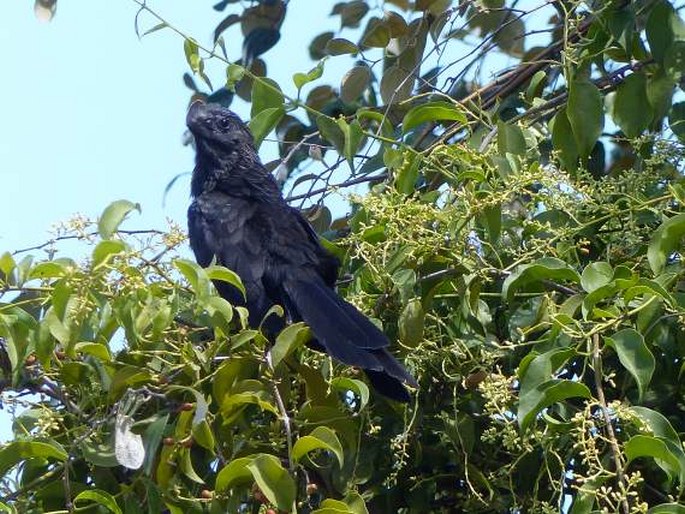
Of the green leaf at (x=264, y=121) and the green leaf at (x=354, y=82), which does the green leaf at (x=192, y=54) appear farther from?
the green leaf at (x=354, y=82)

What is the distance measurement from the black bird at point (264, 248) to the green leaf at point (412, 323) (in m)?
0.04

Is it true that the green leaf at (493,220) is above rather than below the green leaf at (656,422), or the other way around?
above

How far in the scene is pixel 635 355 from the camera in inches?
79.0

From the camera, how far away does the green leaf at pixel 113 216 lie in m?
2.13

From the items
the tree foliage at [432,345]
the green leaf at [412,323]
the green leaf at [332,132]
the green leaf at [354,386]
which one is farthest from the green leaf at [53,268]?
the green leaf at [332,132]

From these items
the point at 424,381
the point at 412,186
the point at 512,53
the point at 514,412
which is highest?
the point at 512,53

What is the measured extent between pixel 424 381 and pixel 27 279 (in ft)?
2.51

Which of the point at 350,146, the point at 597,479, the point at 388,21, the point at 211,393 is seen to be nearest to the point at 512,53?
the point at 388,21

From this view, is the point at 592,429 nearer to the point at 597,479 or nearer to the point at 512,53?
the point at 597,479

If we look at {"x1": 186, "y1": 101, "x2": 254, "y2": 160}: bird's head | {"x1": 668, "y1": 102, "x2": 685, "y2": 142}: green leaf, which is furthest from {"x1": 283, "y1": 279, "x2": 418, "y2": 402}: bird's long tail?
{"x1": 186, "y1": 101, "x2": 254, "y2": 160}: bird's head

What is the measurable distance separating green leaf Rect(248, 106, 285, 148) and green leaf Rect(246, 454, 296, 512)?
0.87 meters

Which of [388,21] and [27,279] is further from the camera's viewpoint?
[388,21]

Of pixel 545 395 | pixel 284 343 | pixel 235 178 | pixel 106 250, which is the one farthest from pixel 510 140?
pixel 235 178

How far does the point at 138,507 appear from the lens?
230 centimetres
